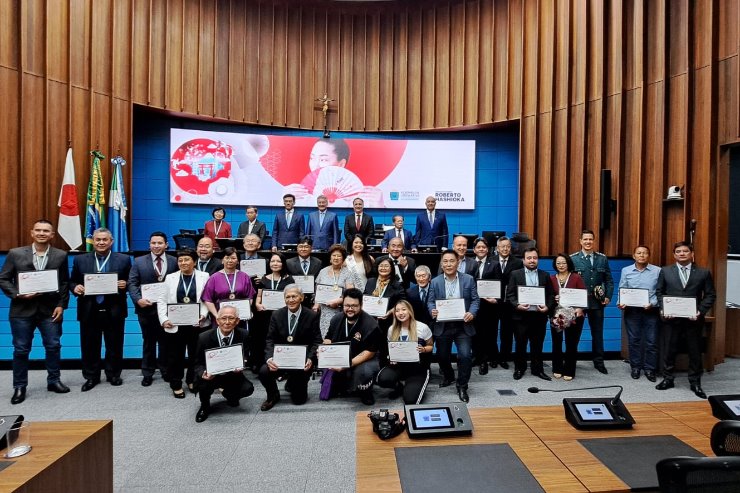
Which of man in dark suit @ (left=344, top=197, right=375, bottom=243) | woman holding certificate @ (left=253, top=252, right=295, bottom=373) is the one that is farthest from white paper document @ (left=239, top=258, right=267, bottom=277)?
man in dark suit @ (left=344, top=197, right=375, bottom=243)

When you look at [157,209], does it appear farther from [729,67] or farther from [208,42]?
[729,67]

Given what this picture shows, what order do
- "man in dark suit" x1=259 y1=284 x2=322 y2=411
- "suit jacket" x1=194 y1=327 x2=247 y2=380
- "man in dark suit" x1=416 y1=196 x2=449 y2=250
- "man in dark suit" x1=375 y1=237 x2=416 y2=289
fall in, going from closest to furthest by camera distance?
"suit jacket" x1=194 y1=327 x2=247 y2=380
"man in dark suit" x1=259 y1=284 x2=322 y2=411
"man in dark suit" x1=375 y1=237 x2=416 y2=289
"man in dark suit" x1=416 y1=196 x2=449 y2=250

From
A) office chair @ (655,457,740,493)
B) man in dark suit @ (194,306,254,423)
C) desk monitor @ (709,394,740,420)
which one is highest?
office chair @ (655,457,740,493)

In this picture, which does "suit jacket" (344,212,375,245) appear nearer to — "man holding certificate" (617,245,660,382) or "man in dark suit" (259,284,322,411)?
"man in dark suit" (259,284,322,411)

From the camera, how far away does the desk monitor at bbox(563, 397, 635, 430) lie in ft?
5.91

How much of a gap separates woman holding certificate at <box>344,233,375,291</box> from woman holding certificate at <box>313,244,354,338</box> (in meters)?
0.07

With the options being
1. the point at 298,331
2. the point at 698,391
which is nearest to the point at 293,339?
the point at 298,331

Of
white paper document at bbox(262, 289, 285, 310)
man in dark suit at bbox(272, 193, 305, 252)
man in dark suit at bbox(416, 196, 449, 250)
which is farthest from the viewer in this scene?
man in dark suit at bbox(416, 196, 449, 250)

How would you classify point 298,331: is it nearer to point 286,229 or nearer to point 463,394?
point 463,394

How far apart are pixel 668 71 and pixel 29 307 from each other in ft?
27.2

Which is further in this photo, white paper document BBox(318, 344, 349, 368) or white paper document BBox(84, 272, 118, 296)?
white paper document BBox(84, 272, 118, 296)

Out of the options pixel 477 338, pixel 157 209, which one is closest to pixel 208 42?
pixel 157 209

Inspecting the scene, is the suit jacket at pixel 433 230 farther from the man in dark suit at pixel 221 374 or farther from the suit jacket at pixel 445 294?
the man in dark suit at pixel 221 374

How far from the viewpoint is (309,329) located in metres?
4.24
